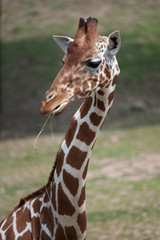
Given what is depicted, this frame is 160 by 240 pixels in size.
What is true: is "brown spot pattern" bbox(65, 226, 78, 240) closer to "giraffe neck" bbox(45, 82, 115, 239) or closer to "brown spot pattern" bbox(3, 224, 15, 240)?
"giraffe neck" bbox(45, 82, 115, 239)

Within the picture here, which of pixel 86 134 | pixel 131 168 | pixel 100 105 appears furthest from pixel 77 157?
pixel 131 168

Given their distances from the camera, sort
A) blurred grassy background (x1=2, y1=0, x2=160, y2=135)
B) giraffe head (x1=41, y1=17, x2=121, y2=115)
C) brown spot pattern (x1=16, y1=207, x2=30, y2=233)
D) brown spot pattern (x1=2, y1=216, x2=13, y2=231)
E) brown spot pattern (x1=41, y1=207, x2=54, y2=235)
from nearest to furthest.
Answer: giraffe head (x1=41, y1=17, x2=121, y2=115) → brown spot pattern (x1=41, y1=207, x2=54, y2=235) → brown spot pattern (x1=16, y1=207, x2=30, y2=233) → brown spot pattern (x1=2, y1=216, x2=13, y2=231) → blurred grassy background (x1=2, y1=0, x2=160, y2=135)

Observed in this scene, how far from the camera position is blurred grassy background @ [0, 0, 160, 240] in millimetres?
7887

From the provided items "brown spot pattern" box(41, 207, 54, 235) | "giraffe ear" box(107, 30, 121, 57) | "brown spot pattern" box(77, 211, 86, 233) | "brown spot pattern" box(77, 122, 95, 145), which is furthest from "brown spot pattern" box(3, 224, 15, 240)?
"giraffe ear" box(107, 30, 121, 57)

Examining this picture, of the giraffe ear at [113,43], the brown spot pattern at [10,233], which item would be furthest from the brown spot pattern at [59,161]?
the giraffe ear at [113,43]

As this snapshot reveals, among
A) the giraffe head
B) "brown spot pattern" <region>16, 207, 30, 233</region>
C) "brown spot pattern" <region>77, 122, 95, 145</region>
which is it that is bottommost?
"brown spot pattern" <region>16, 207, 30, 233</region>

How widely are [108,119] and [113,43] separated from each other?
10.4 metres

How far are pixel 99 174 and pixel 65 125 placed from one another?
4.28 meters

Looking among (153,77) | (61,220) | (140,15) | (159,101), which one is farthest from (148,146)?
(140,15)

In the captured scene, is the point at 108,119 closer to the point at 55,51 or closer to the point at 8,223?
the point at 55,51

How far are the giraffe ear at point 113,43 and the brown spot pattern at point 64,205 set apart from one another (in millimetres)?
1099

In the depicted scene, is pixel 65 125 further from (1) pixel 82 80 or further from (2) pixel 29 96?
(1) pixel 82 80

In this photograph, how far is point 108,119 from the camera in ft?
46.2

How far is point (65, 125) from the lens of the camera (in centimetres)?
1383
